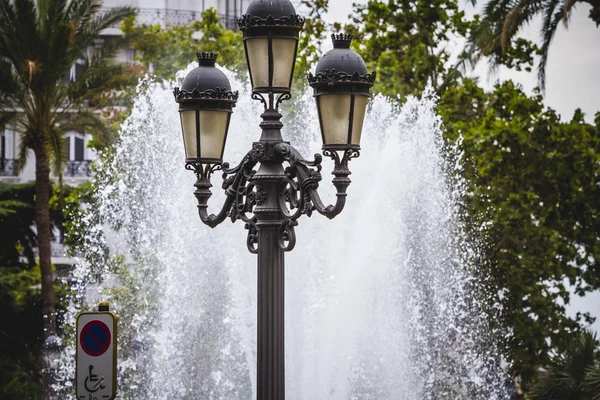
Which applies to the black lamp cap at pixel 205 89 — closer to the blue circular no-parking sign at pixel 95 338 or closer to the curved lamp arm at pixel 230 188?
the curved lamp arm at pixel 230 188

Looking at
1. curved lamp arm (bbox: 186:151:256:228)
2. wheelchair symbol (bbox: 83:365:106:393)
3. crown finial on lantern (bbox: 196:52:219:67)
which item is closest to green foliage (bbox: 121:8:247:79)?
crown finial on lantern (bbox: 196:52:219:67)

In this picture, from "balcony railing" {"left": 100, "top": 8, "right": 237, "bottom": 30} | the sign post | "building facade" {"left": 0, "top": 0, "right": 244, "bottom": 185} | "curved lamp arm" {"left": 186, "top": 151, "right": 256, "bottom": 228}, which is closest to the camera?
"curved lamp arm" {"left": 186, "top": 151, "right": 256, "bottom": 228}

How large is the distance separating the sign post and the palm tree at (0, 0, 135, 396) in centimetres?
1578

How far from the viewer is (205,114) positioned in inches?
306

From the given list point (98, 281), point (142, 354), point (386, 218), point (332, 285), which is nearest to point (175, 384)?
point (142, 354)

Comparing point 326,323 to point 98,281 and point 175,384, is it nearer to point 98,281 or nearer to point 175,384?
point 175,384

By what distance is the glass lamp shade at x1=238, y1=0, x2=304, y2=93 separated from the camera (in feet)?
24.3

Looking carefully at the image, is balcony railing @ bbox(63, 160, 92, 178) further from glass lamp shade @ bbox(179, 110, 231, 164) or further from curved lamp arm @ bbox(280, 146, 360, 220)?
curved lamp arm @ bbox(280, 146, 360, 220)

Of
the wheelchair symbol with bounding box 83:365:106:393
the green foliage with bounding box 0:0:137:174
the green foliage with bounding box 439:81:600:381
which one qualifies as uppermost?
the green foliage with bounding box 0:0:137:174

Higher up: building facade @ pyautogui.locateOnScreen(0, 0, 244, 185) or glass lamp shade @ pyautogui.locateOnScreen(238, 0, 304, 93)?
building facade @ pyautogui.locateOnScreen(0, 0, 244, 185)

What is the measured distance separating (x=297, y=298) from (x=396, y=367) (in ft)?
5.04

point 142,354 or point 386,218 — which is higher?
point 386,218

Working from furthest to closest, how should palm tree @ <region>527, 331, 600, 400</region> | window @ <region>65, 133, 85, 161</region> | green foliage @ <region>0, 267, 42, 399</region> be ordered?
window @ <region>65, 133, 85, 161</region>
green foliage @ <region>0, 267, 42, 399</region>
palm tree @ <region>527, 331, 600, 400</region>

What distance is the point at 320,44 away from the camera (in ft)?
Answer: 93.5
